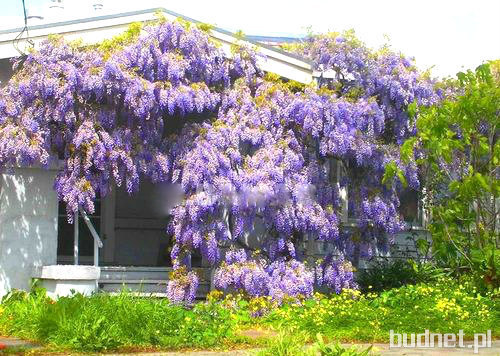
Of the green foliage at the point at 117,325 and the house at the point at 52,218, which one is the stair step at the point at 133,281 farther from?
the green foliage at the point at 117,325

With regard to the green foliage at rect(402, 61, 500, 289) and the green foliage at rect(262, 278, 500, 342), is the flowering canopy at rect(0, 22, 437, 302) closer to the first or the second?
the green foliage at rect(402, 61, 500, 289)

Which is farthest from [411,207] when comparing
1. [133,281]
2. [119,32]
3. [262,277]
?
[119,32]

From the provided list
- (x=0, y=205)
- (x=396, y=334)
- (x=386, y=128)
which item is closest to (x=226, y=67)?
(x=386, y=128)

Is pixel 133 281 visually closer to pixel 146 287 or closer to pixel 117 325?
pixel 146 287

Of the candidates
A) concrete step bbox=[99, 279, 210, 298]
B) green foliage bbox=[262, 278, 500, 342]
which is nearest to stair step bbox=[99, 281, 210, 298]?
concrete step bbox=[99, 279, 210, 298]

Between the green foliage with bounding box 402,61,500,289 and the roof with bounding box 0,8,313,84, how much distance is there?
2603 millimetres

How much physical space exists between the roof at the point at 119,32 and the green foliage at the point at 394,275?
4.00 meters

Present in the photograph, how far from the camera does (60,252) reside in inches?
656

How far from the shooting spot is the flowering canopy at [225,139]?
13.1m

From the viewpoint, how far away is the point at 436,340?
1106 cm

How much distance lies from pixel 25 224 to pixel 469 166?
24.8 feet

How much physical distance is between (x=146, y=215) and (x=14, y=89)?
18.0 feet

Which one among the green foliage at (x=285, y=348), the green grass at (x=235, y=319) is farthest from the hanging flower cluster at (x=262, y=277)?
the green foliage at (x=285, y=348)

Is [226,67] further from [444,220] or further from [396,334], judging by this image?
[396,334]
